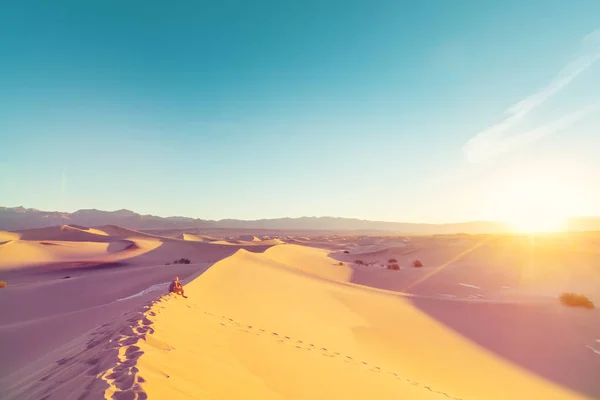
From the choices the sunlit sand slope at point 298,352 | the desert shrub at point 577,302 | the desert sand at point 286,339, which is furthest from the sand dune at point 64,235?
the desert shrub at point 577,302

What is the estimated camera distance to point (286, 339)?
703cm

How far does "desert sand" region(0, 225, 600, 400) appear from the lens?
3.84 metres

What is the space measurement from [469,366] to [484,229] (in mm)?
202359

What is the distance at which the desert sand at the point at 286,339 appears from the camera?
3.84 m

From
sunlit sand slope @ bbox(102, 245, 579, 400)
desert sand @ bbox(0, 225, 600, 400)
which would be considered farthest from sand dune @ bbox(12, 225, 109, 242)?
sunlit sand slope @ bbox(102, 245, 579, 400)

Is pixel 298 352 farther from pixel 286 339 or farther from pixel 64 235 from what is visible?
pixel 64 235

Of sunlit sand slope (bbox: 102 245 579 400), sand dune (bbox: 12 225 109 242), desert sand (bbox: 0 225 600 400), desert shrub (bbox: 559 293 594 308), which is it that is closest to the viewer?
sunlit sand slope (bbox: 102 245 579 400)

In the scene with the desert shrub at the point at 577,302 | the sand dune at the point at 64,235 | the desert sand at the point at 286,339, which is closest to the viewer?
the desert sand at the point at 286,339

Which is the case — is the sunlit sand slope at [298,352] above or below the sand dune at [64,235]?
below

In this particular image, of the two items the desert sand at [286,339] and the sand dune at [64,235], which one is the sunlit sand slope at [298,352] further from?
the sand dune at [64,235]

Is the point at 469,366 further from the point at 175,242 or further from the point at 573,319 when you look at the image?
the point at 175,242

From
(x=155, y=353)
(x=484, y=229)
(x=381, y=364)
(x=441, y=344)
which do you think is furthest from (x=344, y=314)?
(x=484, y=229)

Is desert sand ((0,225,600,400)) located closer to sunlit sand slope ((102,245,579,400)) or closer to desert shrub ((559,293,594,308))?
sunlit sand slope ((102,245,579,400))

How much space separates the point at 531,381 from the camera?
24.0 feet
